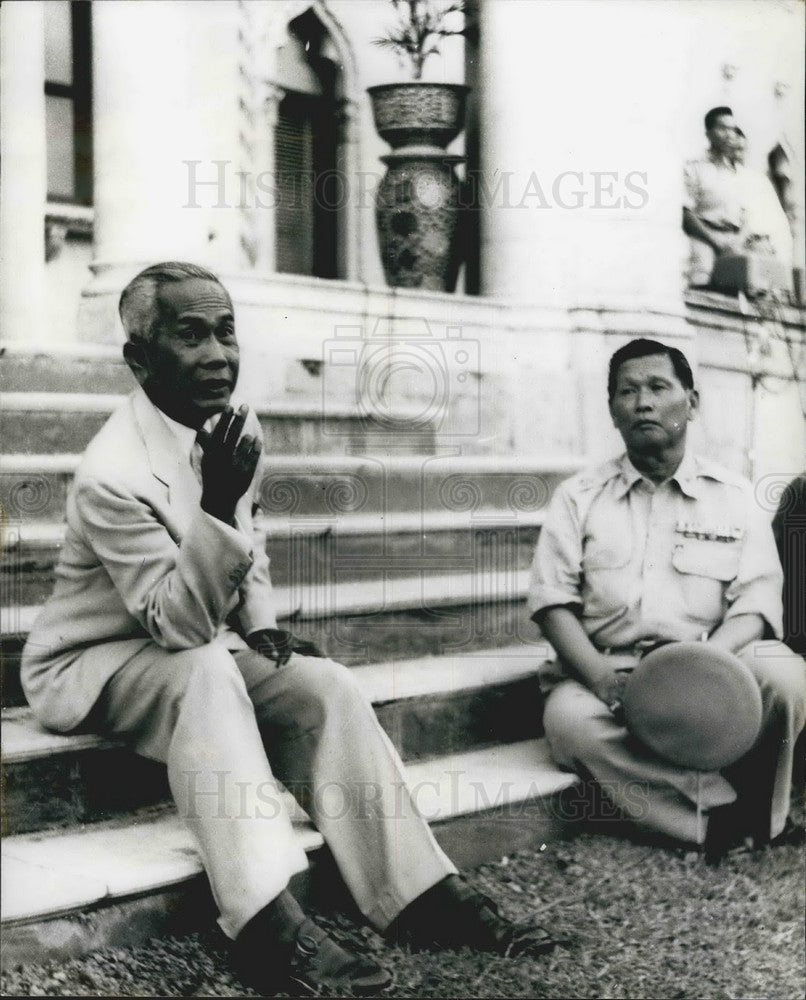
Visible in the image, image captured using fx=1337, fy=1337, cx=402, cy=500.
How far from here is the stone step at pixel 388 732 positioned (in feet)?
9.48

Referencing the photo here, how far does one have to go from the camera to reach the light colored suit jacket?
279cm

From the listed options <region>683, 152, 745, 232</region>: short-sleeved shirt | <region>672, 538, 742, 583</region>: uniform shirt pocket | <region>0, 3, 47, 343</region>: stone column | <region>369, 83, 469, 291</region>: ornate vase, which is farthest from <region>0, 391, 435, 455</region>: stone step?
<region>683, 152, 745, 232</region>: short-sleeved shirt

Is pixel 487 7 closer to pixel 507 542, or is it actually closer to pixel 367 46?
pixel 367 46

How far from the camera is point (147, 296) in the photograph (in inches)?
116

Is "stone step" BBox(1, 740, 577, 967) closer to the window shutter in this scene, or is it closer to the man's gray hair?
the man's gray hair

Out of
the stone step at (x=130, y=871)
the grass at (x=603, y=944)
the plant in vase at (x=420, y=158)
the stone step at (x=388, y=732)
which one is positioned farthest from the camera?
the plant in vase at (x=420, y=158)

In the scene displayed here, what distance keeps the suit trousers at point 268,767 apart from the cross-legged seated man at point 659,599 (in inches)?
27.1

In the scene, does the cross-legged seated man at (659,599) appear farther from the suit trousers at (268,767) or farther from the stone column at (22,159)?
the stone column at (22,159)

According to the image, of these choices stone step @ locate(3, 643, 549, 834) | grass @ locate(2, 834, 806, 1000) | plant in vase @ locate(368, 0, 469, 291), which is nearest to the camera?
grass @ locate(2, 834, 806, 1000)

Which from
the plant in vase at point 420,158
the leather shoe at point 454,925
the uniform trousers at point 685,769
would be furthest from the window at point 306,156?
the leather shoe at point 454,925

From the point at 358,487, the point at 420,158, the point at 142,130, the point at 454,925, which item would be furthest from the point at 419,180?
the point at 454,925

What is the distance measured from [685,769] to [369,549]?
3.31 feet

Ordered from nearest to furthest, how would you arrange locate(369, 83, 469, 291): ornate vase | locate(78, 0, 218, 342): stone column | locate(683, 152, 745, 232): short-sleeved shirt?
locate(78, 0, 218, 342): stone column
locate(369, 83, 469, 291): ornate vase
locate(683, 152, 745, 232): short-sleeved shirt

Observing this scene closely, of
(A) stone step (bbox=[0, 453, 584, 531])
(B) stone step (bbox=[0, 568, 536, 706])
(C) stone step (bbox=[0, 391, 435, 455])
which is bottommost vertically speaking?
(B) stone step (bbox=[0, 568, 536, 706])
